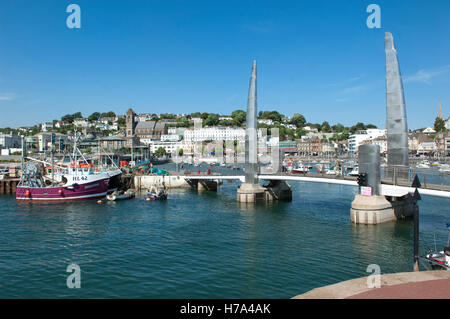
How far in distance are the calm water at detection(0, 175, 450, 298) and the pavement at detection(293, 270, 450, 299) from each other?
22.4 ft

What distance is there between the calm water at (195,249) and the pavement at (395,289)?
6824 mm

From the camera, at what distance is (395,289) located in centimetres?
1156

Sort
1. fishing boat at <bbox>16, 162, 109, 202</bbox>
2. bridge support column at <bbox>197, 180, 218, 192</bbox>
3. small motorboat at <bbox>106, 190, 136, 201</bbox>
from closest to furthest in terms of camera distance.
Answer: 1. fishing boat at <bbox>16, 162, 109, 202</bbox>
2. small motorboat at <bbox>106, 190, 136, 201</bbox>
3. bridge support column at <bbox>197, 180, 218, 192</bbox>

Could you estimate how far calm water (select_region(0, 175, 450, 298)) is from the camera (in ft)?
64.3

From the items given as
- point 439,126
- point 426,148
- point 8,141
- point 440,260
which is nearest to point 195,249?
point 440,260

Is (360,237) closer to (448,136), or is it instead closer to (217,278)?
(217,278)

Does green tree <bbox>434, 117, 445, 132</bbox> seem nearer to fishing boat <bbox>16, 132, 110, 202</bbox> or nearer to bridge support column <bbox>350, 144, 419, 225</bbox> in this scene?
bridge support column <bbox>350, 144, 419, 225</bbox>

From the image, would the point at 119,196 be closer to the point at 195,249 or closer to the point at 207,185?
the point at 207,185
